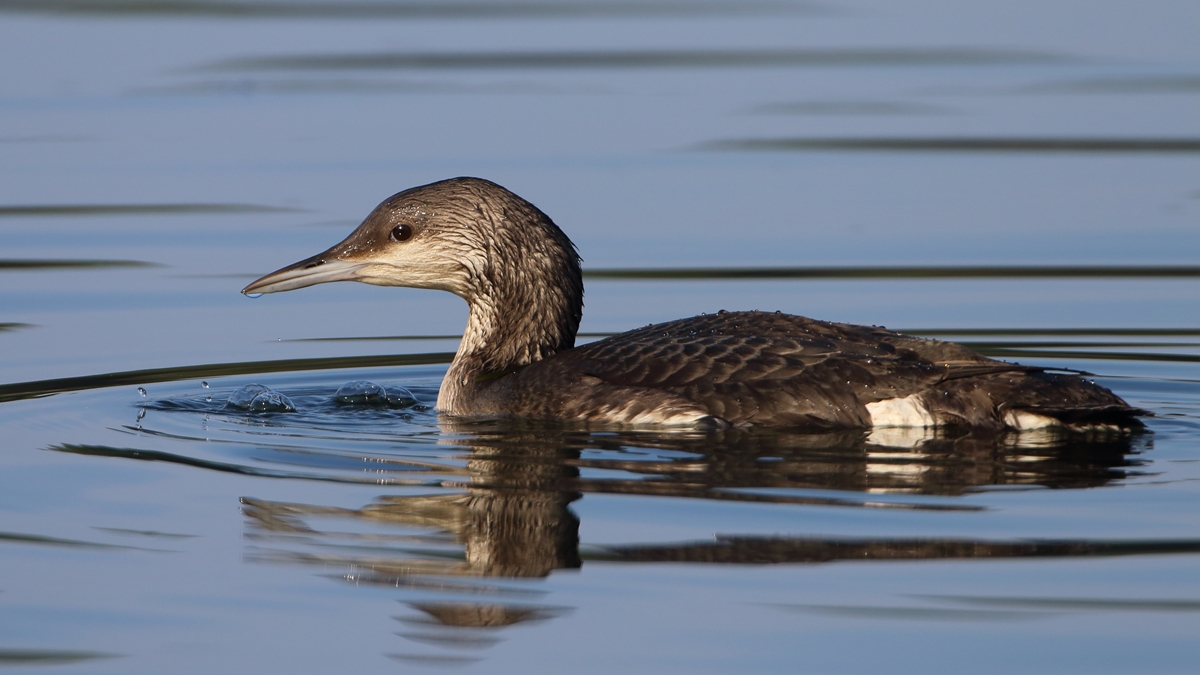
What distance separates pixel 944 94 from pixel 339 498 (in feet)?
35.0

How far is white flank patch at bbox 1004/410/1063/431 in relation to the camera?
6.27 metres

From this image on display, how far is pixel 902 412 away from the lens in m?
6.33

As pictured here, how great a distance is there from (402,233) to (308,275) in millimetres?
403

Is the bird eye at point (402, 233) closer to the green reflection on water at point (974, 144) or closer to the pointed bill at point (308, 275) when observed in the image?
the pointed bill at point (308, 275)

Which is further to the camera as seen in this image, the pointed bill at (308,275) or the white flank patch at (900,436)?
the pointed bill at (308,275)

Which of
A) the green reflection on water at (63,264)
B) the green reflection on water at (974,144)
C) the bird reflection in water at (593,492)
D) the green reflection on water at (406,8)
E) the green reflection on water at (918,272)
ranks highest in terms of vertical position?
the green reflection on water at (406,8)

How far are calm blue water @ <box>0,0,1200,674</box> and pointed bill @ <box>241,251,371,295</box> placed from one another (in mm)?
495

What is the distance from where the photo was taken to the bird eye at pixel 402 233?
731 cm

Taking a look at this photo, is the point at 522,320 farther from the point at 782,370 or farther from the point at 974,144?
the point at 974,144

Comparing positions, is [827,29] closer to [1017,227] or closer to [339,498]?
[1017,227]

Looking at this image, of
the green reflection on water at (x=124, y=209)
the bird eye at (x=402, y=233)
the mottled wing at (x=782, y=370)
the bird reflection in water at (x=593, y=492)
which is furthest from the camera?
the green reflection on water at (x=124, y=209)

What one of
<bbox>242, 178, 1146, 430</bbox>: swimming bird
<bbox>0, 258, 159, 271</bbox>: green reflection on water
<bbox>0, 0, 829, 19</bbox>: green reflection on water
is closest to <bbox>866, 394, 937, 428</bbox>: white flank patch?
<bbox>242, 178, 1146, 430</bbox>: swimming bird

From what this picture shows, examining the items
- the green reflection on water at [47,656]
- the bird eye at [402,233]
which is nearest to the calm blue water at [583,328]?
the green reflection on water at [47,656]

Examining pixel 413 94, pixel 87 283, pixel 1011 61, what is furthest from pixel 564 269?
pixel 1011 61
